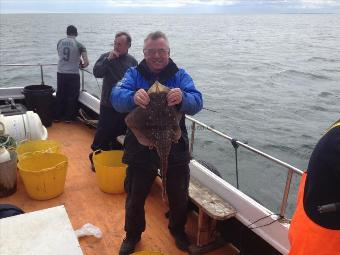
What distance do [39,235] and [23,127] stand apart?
13.5ft

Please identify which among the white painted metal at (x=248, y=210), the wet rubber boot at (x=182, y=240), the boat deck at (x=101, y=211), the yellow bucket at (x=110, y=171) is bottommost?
the boat deck at (x=101, y=211)

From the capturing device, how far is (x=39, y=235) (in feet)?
6.34

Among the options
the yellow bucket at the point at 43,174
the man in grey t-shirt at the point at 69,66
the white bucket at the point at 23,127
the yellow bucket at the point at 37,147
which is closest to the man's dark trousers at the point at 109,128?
the yellow bucket at the point at 37,147

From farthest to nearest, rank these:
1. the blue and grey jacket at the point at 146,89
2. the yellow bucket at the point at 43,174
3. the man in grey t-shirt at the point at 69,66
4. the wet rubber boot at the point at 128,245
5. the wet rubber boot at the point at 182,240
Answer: the man in grey t-shirt at the point at 69,66 < the yellow bucket at the point at 43,174 < the wet rubber boot at the point at 182,240 < the wet rubber boot at the point at 128,245 < the blue and grey jacket at the point at 146,89

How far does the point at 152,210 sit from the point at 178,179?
1.27 m

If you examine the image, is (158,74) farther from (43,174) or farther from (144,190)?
(43,174)

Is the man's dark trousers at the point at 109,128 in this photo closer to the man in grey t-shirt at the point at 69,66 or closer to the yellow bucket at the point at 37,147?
the yellow bucket at the point at 37,147

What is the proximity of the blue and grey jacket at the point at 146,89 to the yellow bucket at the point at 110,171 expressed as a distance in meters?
1.41

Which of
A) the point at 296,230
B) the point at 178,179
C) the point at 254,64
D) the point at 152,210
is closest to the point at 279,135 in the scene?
the point at 152,210

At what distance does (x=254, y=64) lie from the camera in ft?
96.7

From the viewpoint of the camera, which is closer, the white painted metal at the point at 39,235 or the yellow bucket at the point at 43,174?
the white painted metal at the point at 39,235

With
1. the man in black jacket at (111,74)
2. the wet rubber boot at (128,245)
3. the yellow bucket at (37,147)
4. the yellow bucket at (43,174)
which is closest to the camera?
the wet rubber boot at (128,245)

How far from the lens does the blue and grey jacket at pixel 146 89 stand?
321cm

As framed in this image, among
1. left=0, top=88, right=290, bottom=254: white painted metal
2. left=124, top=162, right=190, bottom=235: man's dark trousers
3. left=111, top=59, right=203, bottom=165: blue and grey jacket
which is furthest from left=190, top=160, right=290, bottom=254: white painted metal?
left=111, top=59, right=203, bottom=165: blue and grey jacket
